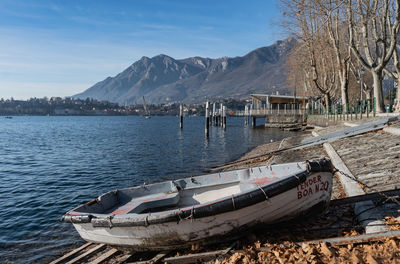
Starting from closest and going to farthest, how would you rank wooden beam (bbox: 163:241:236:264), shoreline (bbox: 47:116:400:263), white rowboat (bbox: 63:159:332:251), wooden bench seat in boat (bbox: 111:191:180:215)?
shoreline (bbox: 47:116:400:263) → wooden beam (bbox: 163:241:236:264) → white rowboat (bbox: 63:159:332:251) → wooden bench seat in boat (bbox: 111:191:180:215)

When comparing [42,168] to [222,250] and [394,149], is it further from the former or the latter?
[394,149]

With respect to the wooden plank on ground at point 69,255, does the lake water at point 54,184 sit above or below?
below

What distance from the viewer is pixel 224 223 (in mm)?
5969

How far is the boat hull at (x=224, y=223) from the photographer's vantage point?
5957 mm

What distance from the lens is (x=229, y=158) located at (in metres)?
23.9

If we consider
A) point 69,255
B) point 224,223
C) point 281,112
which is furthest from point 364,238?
point 281,112

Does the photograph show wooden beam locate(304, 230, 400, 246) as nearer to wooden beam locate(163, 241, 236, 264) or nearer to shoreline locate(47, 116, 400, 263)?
shoreline locate(47, 116, 400, 263)

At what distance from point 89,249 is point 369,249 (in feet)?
22.1

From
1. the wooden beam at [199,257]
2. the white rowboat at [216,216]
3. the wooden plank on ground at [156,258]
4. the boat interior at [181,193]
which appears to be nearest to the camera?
the wooden beam at [199,257]

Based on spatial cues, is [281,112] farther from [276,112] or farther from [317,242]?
[317,242]

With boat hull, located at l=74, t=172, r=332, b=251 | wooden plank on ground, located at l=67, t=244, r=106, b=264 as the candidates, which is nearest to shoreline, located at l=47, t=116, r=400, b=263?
boat hull, located at l=74, t=172, r=332, b=251

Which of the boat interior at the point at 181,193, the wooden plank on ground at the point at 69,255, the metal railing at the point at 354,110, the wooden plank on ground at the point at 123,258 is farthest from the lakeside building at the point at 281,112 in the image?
the wooden plank on ground at the point at 123,258

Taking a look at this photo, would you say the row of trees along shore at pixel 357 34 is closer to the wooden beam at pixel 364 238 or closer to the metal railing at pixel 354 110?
the metal railing at pixel 354 110

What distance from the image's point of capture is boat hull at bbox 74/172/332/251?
5.96m
